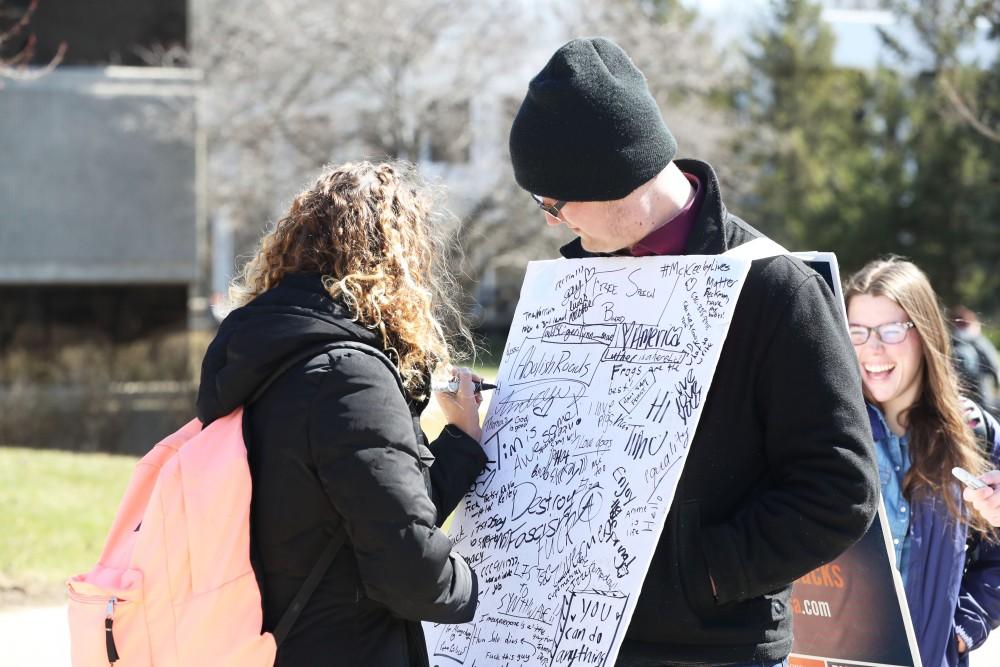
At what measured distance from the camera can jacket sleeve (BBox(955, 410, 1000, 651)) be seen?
3119mm

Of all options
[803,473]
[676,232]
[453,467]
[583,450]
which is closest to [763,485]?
[803,473]

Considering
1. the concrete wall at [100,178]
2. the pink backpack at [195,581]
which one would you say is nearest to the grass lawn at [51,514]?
the pink backpack at [195,581]

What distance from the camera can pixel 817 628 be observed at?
3.04m

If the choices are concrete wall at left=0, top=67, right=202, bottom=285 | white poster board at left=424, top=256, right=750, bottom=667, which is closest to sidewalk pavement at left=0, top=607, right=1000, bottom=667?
white poster board at left=424, top=256, right=750, bottom=667

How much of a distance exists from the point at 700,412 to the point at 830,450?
0.29m

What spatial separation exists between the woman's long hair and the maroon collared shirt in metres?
1.05

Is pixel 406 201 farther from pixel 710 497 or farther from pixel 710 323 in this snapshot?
pixel 710 497

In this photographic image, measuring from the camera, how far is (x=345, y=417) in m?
2.25

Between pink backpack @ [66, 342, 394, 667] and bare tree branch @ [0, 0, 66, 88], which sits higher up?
pink backpack @ [66, 342, 394, 667]

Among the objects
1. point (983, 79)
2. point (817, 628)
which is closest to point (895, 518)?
point (817, 628)

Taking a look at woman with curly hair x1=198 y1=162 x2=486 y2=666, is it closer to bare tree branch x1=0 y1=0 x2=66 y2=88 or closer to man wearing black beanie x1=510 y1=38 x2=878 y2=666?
man wearing black beanie x1=510 y1=38 x2=878 y2=666

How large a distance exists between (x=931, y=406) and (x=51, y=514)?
7086 mm

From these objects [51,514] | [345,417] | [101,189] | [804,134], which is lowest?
[804,134]

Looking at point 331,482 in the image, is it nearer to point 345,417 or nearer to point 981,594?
point 345,417
